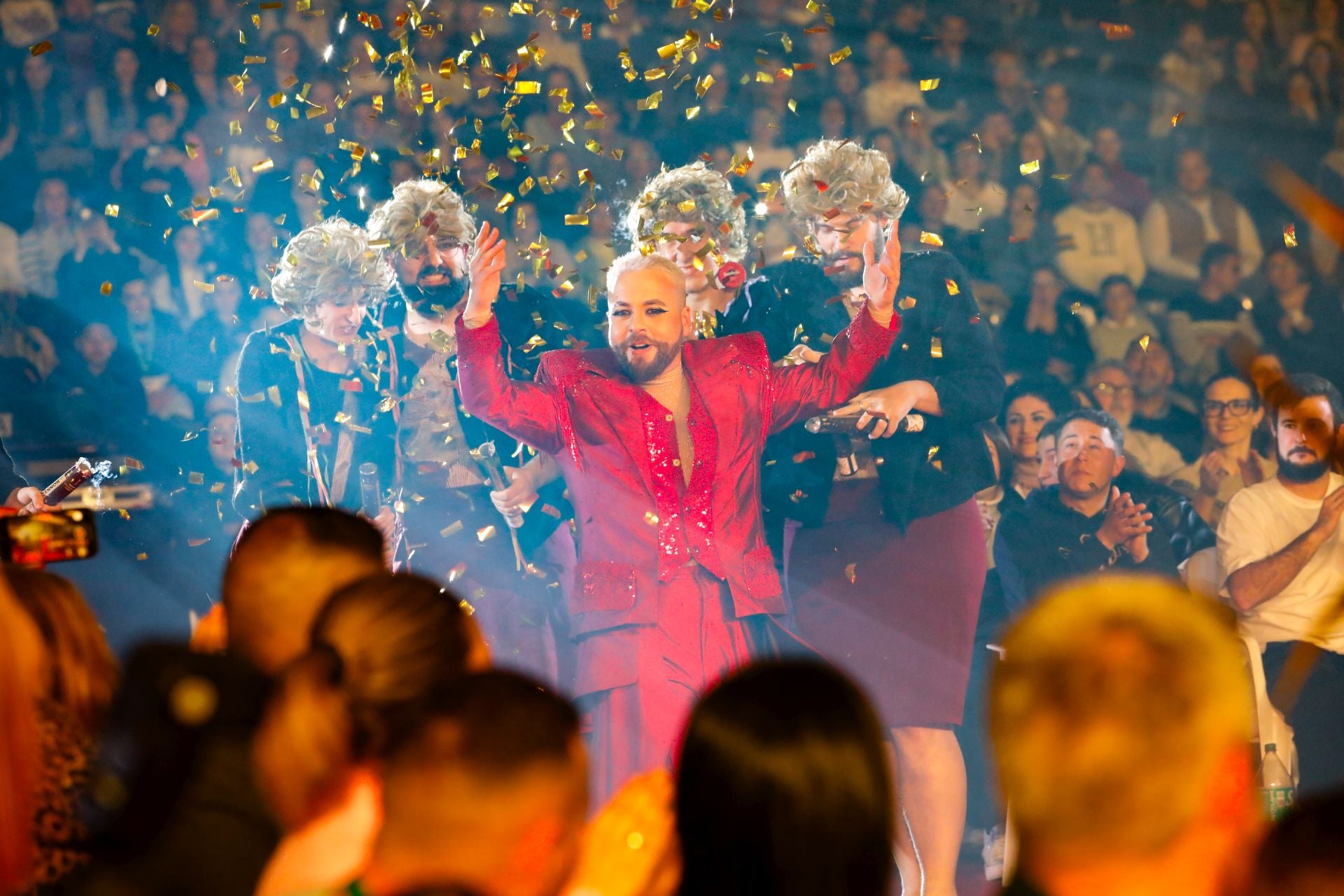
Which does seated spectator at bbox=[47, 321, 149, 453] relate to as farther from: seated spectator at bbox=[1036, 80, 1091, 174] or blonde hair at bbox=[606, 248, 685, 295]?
seated spectator at bbox=[1036, 80, 1091, 174]

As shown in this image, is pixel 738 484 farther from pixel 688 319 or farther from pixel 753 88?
pixel 753 88

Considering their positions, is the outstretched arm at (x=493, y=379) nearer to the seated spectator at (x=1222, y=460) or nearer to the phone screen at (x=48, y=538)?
the seated spectator at (x=1222, y=460)

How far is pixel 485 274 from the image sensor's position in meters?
4.98

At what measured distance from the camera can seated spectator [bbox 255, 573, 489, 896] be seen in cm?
143

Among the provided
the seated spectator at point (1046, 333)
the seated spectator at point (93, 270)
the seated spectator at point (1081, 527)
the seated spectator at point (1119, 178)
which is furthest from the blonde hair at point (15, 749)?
the seated spectator at point (1119, 178)

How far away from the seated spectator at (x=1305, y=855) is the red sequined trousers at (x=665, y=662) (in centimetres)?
388

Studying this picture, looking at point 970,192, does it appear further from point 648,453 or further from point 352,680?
point 352,680

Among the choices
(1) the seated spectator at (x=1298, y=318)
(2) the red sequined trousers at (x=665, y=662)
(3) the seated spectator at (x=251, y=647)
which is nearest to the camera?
(3) the seated spectator at (x=251, y=647)

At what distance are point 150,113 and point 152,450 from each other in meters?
1.29

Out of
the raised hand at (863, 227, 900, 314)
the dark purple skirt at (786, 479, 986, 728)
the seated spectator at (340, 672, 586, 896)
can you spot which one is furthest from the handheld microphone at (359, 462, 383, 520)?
the seated spectator at (340, 672, 586, 896)

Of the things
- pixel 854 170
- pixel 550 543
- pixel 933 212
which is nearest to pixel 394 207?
pixel 550 543

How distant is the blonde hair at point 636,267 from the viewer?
504 centimetres

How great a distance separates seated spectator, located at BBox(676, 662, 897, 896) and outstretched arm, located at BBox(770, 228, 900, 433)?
12.6ft

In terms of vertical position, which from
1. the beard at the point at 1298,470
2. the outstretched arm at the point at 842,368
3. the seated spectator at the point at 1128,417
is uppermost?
the outstretched arm at the point at 842,368
